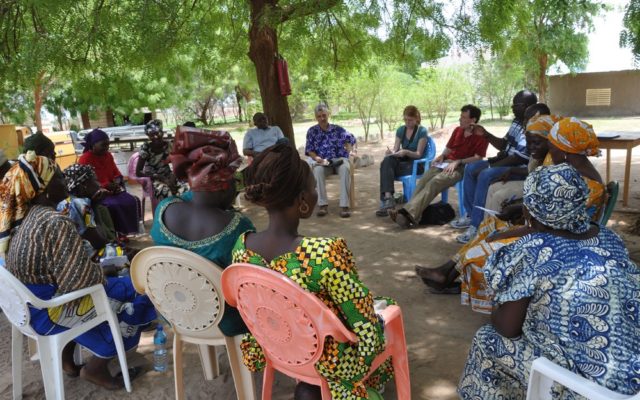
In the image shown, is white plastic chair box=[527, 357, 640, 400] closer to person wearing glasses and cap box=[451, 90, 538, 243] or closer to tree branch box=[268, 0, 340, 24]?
person wearing glasses and cap box=[451, 90, 538, 243]

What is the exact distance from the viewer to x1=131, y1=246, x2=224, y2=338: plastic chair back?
2.09m

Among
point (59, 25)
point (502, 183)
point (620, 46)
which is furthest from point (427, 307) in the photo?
point (59, 25)

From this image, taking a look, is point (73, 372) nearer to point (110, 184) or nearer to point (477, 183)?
point (110, 184)

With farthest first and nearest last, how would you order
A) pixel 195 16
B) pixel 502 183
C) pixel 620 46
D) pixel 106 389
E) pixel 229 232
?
pixel 195 16, pixel 502 183, pixel 620 46, pixel 106 389, pixel 229 232

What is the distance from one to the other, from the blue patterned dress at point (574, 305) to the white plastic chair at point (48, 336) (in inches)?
78.6

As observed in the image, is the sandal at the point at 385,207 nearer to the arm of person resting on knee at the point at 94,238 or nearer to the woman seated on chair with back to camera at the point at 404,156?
the woman seated on chair with back to camera at the point at 404,156

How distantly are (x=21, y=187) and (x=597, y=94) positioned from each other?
64.1 ft

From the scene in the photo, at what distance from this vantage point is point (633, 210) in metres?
5.55

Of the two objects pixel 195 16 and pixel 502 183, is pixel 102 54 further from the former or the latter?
pixel 502 183

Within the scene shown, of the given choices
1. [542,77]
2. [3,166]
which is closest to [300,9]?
[3,166]

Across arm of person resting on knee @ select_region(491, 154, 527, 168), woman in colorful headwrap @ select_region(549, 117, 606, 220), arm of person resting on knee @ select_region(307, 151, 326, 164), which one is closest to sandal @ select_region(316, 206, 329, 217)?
arm of person resting on knee @ select_region(307, 151, 326, 164)

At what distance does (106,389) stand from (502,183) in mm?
3619

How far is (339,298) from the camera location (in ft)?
5.60

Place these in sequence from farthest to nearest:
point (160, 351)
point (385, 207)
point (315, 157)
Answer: point (315, 157) → point (385, 207) → point (160, 351)
